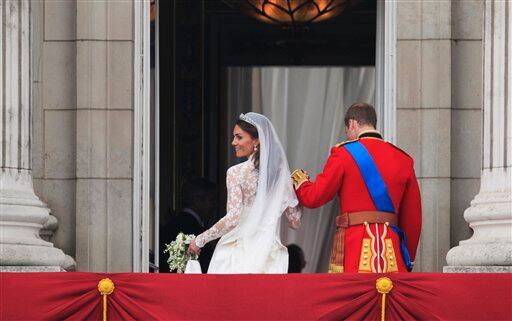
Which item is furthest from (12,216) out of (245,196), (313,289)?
(313,289)

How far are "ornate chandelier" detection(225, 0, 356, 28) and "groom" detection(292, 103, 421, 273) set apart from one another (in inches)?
232

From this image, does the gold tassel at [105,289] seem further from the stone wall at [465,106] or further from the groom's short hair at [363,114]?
the stone wall at [465,106]

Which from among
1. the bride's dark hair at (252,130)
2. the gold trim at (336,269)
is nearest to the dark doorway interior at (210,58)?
the bride's dark hair at (252,130)

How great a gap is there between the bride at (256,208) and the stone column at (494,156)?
1.45m

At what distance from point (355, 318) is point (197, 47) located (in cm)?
817

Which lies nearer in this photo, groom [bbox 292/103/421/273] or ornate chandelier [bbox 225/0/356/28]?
groom [bbox 292/103/421/273]

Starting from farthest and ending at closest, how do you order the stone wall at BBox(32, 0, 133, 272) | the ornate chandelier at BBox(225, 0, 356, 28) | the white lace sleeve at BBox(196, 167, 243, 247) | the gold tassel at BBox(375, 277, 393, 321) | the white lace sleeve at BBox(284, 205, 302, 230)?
the ornate chandelier at BBox(225, 0, 356, 28) → the stone wall at BBox(32, 0, 133, 272) → the white lace sleeve at BBox(284, 205, 302, 230) → the white lace sleeve at BBox(196, 167, 243, 247) → the gold tassel at BBox(375, 277, 393, 321)

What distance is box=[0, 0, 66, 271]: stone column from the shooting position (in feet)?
44.8

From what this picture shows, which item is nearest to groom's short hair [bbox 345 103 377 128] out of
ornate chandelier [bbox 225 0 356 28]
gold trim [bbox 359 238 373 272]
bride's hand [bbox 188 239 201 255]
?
gold trim [bbox 359 238 373 272]

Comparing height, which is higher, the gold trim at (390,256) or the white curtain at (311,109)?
the white curtain at (311,109)

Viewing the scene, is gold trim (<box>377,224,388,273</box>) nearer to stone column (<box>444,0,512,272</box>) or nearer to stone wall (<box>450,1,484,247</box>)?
stone column (<box>444,0,512,272</box>)

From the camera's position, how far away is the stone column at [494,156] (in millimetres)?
13398

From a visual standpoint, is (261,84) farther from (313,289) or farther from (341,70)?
(313,289)

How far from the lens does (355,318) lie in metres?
12.0
